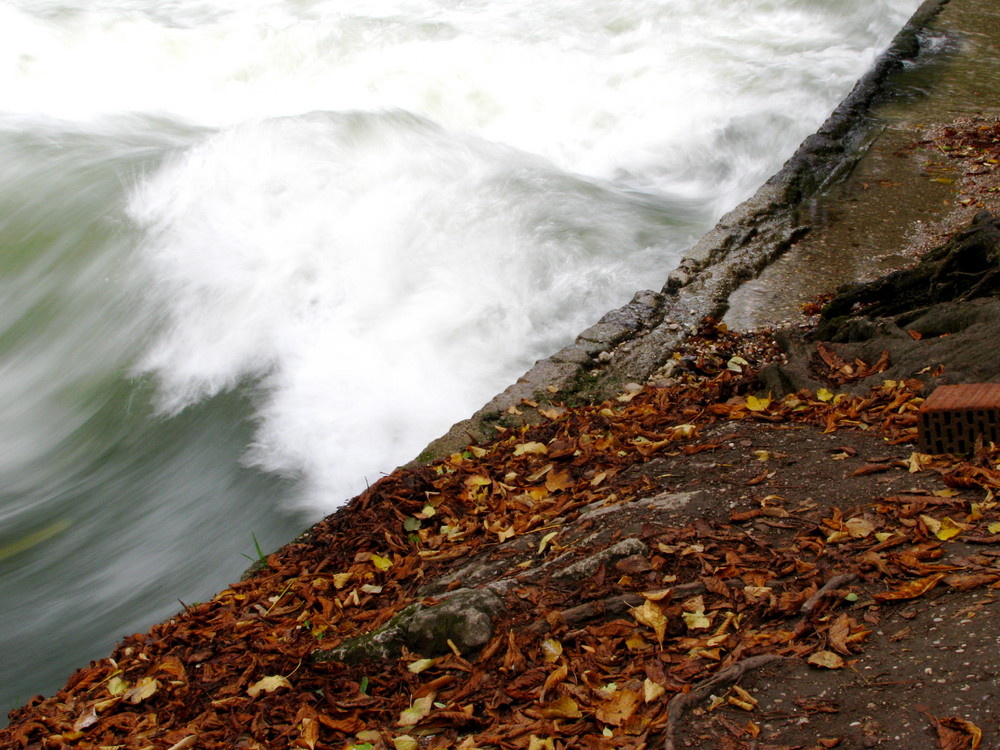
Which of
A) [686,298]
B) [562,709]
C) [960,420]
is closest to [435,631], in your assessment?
[562,709]

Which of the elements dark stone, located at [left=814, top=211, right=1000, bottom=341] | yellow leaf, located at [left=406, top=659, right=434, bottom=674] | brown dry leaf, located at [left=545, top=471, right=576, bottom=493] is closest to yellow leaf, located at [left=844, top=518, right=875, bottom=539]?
brown dry leaf, located at [left=545, top=471, right=576, bottom=493]

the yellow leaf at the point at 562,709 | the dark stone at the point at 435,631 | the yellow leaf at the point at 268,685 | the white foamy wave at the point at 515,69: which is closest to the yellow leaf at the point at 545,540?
the dark stone at the point at 435,631

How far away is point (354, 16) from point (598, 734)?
13.9 m

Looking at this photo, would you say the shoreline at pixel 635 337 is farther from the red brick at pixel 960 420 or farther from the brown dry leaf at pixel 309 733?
the red brick at pixel 960 420

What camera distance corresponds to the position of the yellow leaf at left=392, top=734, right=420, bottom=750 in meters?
2.80

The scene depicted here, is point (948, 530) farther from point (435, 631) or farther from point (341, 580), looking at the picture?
point (341, 580)

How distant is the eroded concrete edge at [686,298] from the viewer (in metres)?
5.16

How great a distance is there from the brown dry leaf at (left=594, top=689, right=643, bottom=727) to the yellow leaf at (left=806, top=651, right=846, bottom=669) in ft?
1.63

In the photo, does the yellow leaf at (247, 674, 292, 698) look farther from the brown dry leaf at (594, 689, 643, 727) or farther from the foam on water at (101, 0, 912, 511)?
the foam on water at (101, 0, 912, 511)

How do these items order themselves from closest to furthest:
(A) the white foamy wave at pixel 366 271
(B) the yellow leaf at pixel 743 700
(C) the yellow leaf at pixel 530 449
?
(B) the yellow leaf at pixel 743 700, (C) the yellow leaf at pixel 530 449, (A) the white foamy wave at pixel 366 271

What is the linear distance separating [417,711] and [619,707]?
0.70 meters

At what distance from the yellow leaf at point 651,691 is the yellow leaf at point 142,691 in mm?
2071

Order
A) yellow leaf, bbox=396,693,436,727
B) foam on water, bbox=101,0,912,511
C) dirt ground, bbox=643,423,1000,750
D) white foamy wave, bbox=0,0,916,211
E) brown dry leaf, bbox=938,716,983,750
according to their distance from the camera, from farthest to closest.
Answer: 1. white foamy wave, bbox=0,0,916,211
2. foam on water, bbox=101,0,912,511
3. yellow leaf, bbox=396,693,436,727
4. dirt ground, bbox=643,423,1000,750
5. brown dry leaf, bbox=938,716,983,750

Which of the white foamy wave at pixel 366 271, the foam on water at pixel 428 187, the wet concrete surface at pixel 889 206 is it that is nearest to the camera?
the wet concrete surface at pixel 889 206
